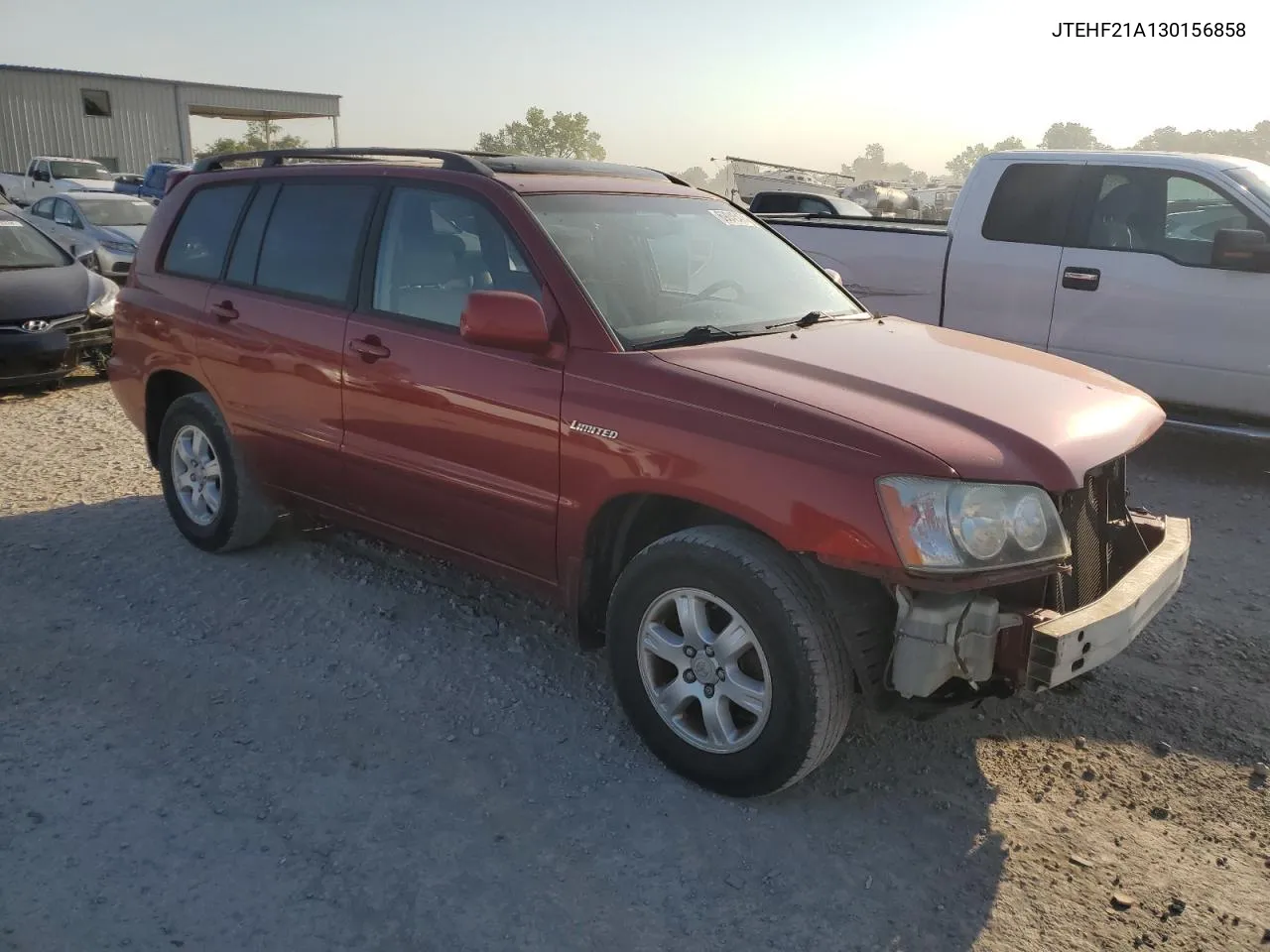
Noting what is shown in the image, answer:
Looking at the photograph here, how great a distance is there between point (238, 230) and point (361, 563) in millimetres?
1612

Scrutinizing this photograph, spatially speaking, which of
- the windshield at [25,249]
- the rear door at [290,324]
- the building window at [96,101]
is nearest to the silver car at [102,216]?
the windshield at [25,249]

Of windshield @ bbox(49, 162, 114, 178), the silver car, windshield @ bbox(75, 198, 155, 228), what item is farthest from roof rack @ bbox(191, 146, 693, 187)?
windshield @ bbox(49, 162, 114, 178)

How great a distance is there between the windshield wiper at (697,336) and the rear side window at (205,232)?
2391 mm

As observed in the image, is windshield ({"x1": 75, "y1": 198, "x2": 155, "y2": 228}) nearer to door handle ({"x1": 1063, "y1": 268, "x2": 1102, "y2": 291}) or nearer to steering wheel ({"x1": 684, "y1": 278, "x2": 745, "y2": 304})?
door handle ({"x1": 1063, "y1": 268, "x2": 1102, "y2": 291})

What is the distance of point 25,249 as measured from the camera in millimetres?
9289

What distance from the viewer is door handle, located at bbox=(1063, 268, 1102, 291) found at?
264 inches

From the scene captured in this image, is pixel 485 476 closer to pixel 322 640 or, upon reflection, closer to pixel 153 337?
pixel 322 640

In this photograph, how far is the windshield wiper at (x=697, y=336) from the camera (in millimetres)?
3410

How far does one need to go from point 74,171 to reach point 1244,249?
93.0 feet

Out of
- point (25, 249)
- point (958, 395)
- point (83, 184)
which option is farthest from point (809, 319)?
point (83, 184)

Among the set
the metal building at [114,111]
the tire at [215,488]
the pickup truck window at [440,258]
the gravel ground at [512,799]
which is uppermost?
the metal building at [114,111]

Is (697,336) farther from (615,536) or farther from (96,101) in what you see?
(96,101)

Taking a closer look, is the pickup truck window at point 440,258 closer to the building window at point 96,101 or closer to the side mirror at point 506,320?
the side mirror at point 506,320

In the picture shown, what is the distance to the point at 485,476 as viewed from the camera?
3.60 meters
